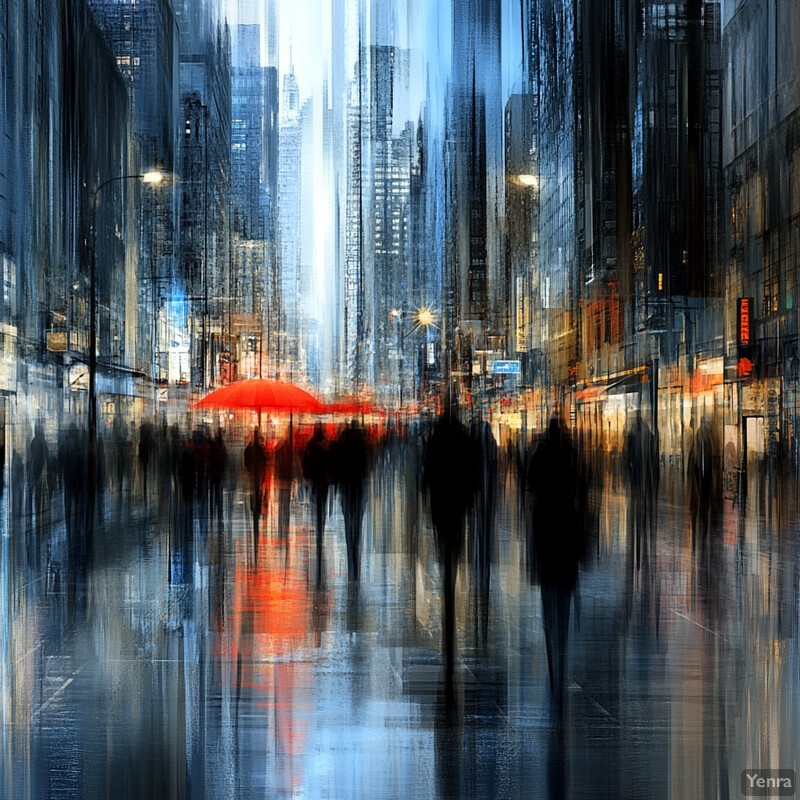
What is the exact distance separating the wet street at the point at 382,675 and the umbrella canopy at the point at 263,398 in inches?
288

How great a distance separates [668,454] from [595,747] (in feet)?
122

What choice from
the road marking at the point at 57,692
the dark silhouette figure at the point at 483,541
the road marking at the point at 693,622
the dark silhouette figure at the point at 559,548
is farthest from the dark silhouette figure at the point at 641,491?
the road marking at the point at 57,692

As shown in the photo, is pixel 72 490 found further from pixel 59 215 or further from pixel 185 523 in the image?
pixel 59 215

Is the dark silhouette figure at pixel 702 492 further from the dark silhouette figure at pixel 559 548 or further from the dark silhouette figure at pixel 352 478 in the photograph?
the dark silhouette figure at pixel 559 548

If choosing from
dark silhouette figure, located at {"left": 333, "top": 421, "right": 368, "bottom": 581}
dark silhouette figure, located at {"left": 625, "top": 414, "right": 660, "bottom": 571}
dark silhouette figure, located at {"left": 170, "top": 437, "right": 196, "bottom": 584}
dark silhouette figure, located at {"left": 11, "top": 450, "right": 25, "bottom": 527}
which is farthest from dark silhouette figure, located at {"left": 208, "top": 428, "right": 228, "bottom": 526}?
dark silhouette figure, located at {"left": 625, "top": 414, "right": 660, "bottom": 571}

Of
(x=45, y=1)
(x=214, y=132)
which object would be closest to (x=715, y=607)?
(x=45, y=1)

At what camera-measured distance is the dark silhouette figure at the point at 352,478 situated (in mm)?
13156

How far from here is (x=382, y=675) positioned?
7.41 m

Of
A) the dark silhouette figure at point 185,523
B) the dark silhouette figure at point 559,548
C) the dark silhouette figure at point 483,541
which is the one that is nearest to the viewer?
the dark silhouette figure at point 559,548

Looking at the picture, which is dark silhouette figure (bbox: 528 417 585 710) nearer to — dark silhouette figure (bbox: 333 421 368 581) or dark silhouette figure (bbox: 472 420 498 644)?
dark silhouette figure (bbox: 472 420 498 644)

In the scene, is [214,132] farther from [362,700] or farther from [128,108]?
[362,700]

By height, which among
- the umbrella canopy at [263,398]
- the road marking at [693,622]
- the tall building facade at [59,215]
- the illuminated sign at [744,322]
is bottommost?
the road marking at [693,622]

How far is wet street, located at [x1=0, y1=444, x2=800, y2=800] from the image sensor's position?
542 centimetres

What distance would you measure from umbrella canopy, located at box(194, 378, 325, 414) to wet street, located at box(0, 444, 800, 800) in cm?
732
